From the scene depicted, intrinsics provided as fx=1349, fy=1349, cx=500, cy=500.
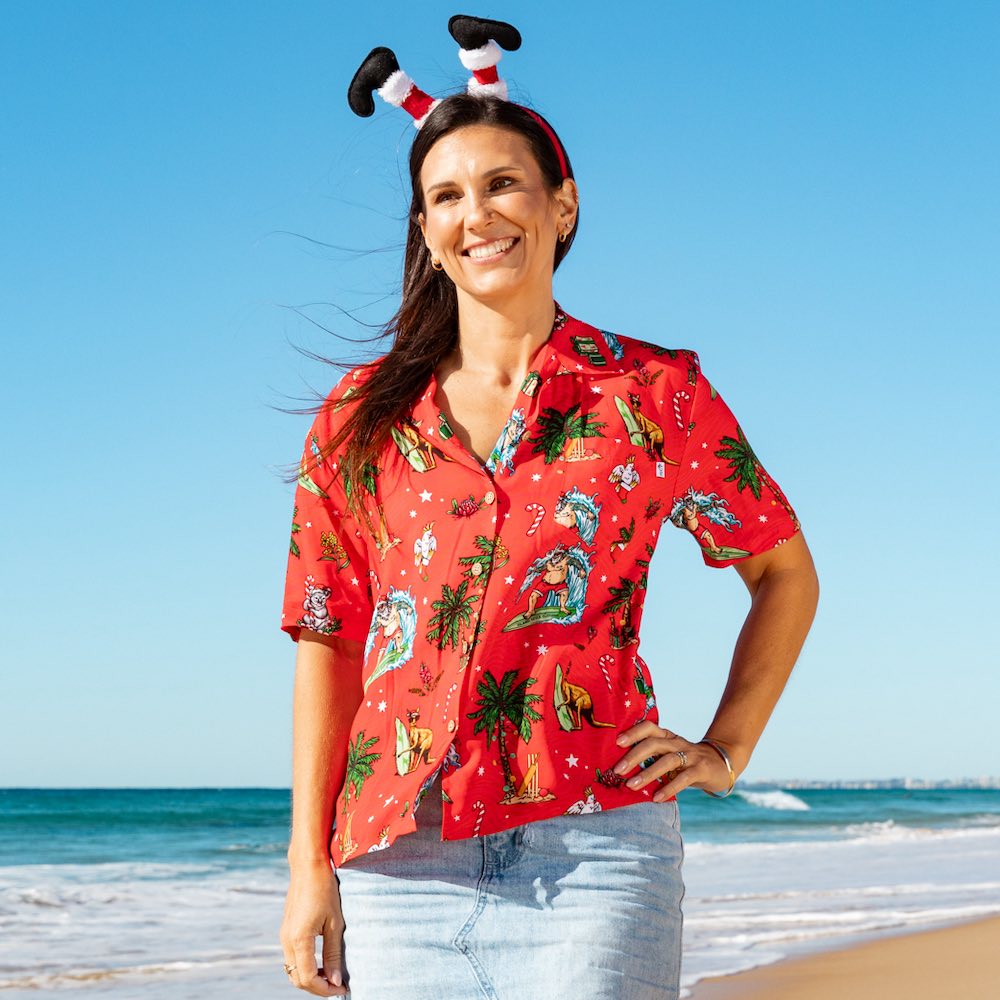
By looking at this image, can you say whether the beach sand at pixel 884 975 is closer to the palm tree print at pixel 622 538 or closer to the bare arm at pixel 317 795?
the bare arm at pixel 317 795

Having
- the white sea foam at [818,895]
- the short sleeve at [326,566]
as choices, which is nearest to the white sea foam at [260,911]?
the white sea foam at [818,895]

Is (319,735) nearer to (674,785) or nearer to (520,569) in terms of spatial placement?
(520,569)

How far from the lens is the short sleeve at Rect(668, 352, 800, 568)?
7.43 ft

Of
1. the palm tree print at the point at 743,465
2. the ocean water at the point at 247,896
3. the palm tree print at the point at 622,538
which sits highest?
the palm tree print at the point at 743,465

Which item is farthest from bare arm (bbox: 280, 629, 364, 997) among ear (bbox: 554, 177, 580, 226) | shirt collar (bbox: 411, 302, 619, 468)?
ear (bbox: 554, 177, 580, 226)

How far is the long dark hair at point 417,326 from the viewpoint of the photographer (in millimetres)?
2238

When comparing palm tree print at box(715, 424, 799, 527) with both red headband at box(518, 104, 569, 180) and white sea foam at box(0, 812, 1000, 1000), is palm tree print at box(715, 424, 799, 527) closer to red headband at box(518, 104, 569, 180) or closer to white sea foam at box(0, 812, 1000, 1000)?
red headband at box(518, 104, 569, 180)

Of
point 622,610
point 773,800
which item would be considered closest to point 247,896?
point 622,610

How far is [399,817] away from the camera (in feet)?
6.38

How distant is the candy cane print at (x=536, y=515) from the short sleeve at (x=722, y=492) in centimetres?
29

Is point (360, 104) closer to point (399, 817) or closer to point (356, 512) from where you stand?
point (356, 512)

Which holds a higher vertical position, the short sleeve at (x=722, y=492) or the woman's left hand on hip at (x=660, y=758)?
the short sleeve at (x=722, y=492)

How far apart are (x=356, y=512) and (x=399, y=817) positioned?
53cm

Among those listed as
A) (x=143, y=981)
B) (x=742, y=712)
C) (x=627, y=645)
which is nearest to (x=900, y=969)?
(x=143, y=981)
